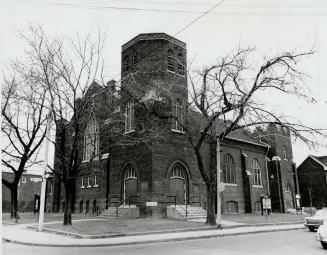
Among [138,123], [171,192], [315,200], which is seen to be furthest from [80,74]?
[315,200]

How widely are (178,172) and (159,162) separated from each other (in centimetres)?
263

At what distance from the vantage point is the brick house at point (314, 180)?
151ft

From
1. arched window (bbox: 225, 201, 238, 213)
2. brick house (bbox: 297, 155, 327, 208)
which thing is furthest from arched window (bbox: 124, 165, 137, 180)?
brick house (bbox: 297, 155, 327, 208)

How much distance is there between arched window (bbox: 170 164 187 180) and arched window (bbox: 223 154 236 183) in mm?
7360

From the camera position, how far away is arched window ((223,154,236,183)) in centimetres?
3405

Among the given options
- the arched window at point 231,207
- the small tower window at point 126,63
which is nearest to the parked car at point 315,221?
the arched window at point 231,207

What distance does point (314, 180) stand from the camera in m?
48.0

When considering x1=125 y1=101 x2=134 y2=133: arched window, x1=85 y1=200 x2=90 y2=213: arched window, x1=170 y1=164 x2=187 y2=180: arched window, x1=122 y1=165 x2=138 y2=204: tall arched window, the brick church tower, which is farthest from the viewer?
the brick church tower

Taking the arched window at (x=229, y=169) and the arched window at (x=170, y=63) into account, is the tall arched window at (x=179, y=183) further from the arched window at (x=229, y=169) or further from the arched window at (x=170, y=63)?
the arched window at (x=170, y=63)

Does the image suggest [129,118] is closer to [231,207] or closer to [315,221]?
[231,207]

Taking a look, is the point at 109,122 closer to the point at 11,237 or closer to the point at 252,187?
the point at 11,237

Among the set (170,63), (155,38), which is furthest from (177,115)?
(155,38)

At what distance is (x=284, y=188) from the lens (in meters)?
38.8

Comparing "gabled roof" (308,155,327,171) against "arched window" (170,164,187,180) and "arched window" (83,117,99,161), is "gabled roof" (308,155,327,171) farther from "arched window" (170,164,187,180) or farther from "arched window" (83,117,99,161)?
"arched window" (83,117,99,161)
